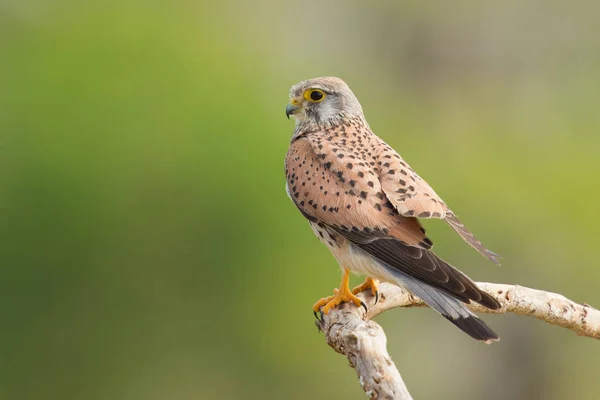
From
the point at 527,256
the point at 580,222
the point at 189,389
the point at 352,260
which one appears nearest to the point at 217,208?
the point at 189,389

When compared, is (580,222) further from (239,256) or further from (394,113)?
(239,256)

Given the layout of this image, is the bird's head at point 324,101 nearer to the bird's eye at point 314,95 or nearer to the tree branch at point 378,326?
the bird's eye at point 314,95

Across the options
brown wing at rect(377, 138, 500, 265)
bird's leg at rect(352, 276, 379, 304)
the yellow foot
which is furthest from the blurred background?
brown wing at rect(377, 138, 500, 265)

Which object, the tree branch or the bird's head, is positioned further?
the bird's head

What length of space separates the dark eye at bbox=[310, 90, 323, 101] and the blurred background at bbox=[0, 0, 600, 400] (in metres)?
3.69

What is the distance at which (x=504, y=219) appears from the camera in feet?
27.2

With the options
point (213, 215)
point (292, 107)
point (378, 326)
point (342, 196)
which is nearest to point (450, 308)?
point (378, 326)

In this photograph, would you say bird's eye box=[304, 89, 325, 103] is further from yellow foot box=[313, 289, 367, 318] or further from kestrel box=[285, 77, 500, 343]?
yellow foot box=[313, 289, 367, 318]

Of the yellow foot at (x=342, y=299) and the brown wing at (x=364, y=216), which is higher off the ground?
the brown wing at (x=364, y=216)

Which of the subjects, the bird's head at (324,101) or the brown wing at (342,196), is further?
the bird's head at (324,101)

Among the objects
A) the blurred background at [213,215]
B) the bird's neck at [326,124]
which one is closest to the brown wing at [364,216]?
the bird's neck at [326,124]

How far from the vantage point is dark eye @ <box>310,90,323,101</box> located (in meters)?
3.10

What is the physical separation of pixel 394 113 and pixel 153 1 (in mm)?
2849

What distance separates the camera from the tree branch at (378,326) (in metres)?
2.01
